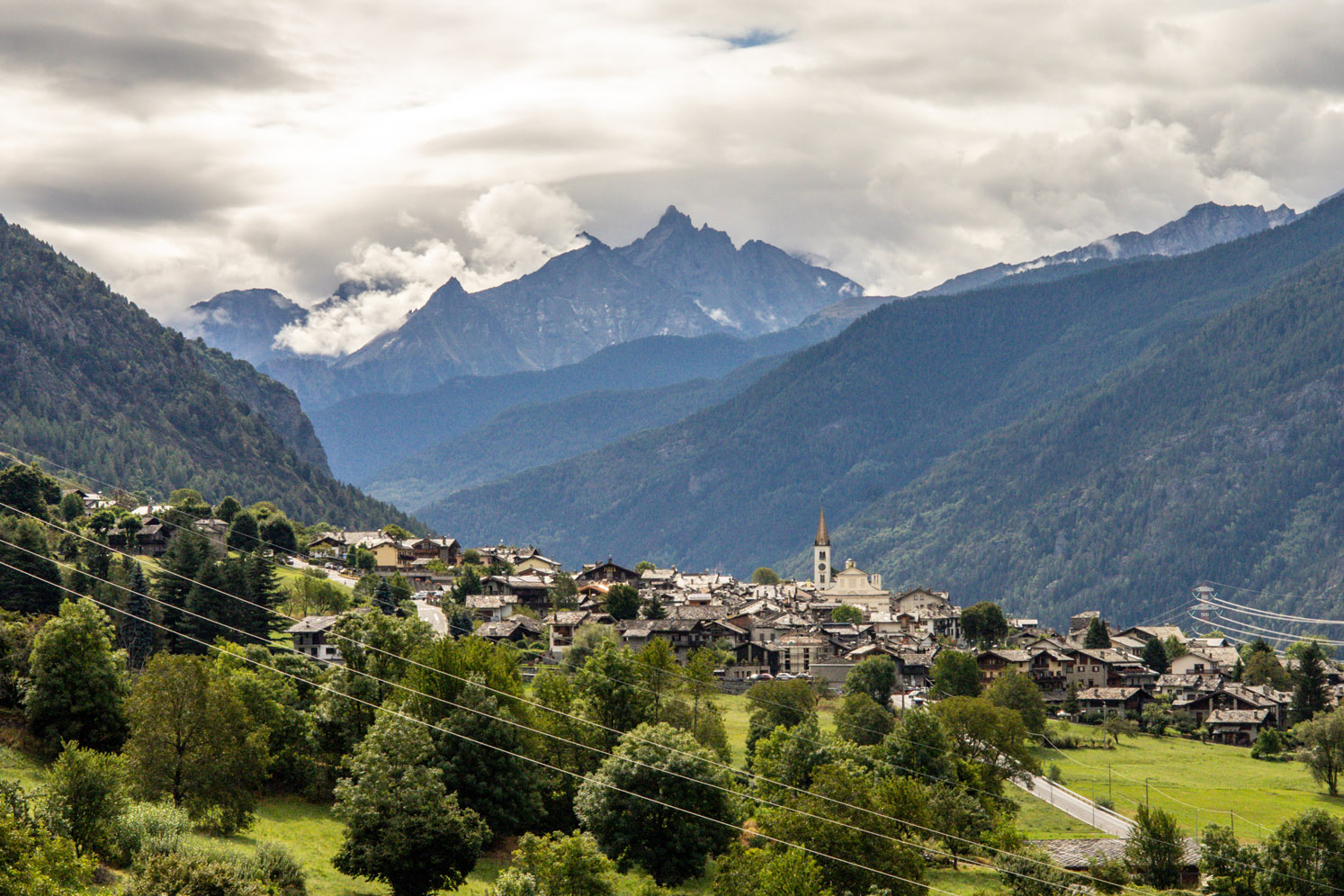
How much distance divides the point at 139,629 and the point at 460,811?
3848cm

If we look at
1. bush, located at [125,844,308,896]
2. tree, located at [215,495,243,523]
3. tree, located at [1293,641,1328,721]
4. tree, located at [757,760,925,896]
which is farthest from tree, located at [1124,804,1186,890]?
tree, located at [215,495,243,523]

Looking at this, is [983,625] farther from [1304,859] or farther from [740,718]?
[1304,859]

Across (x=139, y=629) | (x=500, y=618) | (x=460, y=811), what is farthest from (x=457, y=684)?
(x=500, y=618)

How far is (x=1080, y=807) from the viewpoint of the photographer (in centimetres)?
9506

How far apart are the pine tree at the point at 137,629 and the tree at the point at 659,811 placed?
3486 centimetres

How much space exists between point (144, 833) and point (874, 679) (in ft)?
266

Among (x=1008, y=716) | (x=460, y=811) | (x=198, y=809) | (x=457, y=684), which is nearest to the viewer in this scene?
(x=198, y=809)

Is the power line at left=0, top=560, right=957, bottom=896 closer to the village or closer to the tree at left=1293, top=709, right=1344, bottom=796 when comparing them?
the village

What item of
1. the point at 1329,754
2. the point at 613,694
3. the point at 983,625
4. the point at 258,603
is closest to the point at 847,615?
the point at 983,625

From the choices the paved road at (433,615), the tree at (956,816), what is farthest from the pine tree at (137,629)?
the tree at (956,816)

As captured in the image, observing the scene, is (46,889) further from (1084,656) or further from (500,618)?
(1084,656)

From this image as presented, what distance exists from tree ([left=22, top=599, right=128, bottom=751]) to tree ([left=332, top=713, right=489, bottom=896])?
37.3 ft

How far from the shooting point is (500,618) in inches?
5748

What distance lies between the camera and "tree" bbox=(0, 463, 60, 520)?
396 ft
